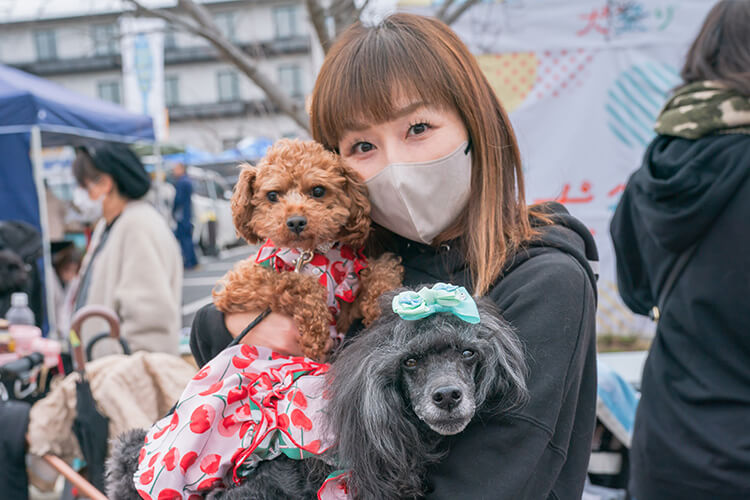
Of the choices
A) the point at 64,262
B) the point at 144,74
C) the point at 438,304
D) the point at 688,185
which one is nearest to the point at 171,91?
the point at 144,74

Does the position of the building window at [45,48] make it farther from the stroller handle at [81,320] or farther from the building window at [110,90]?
the stroller handle at [81,320]

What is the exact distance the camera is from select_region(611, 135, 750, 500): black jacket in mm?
2219

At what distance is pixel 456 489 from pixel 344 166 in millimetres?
957

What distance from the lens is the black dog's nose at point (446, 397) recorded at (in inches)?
43.5

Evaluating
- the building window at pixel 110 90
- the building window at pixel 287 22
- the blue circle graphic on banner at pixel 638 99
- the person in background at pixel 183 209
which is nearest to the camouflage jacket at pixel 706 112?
the blue circle graphic on banner at pixel 638 99

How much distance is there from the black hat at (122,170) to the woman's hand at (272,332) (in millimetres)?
2993

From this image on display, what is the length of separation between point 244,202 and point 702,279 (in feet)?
6.01

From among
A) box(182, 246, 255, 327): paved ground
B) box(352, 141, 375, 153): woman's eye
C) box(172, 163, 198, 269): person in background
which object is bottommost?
box(182, 246, 255, 327): paved ground

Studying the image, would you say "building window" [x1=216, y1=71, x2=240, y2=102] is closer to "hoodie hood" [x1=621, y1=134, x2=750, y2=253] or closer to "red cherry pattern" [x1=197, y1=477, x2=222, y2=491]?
"hoodie hood" [x1=621, y1=134, x2=750, y2=253]

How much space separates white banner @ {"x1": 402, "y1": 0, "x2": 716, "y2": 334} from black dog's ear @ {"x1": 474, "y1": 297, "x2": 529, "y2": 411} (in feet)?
15.7

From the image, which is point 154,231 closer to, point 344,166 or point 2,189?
point 344,166

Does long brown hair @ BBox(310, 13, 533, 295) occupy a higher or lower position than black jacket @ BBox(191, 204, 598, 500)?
higher

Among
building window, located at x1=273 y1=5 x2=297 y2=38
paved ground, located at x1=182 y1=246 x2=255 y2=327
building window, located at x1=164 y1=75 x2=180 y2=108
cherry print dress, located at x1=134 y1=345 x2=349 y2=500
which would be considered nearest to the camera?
cherry print dress, located at x1=134 y1=345 x2=349 y2=500

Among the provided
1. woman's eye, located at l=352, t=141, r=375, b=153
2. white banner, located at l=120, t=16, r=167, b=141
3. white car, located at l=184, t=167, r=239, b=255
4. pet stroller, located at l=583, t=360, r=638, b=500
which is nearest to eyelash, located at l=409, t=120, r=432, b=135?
woman's eye, located at l=352, t=141, r=375, b=153
